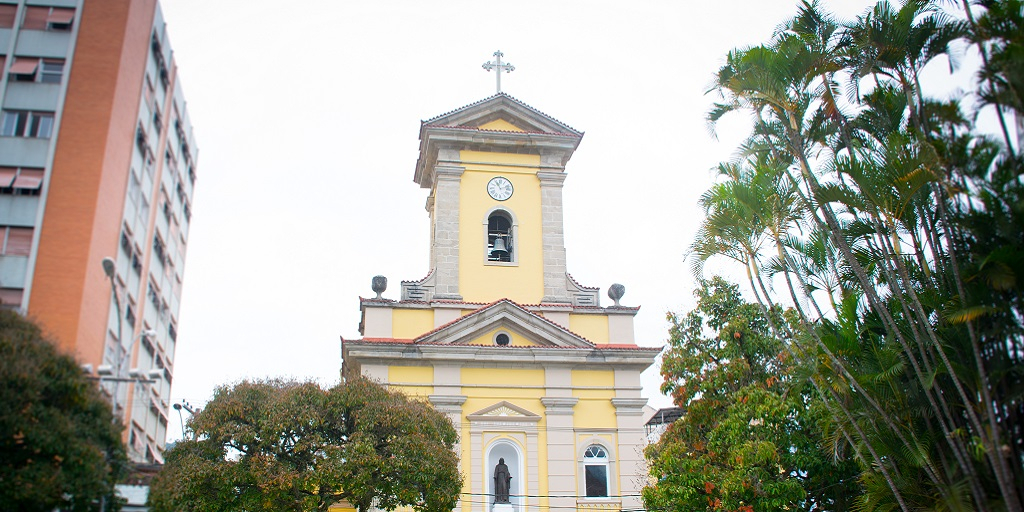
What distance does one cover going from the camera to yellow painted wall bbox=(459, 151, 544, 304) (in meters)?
29.3

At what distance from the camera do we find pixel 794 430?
69.2ft

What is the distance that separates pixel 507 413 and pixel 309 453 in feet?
23.8

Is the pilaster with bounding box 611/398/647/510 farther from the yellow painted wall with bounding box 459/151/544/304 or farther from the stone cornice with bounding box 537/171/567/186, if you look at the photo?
the stone cornice with bounding box 537/171/567/186

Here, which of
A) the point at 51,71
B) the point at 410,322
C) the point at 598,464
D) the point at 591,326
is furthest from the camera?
the point at 591,326

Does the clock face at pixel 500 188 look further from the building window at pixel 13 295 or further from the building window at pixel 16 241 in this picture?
the building window at pixel 13 295

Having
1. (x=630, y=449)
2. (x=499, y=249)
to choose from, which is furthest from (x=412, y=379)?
(x=630, y=449)

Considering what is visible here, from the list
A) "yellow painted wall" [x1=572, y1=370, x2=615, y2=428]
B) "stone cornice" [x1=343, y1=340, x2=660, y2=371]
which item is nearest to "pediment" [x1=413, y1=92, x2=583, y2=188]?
"stone cornice" [x1=343, y1=340, x2=660, y2=371]

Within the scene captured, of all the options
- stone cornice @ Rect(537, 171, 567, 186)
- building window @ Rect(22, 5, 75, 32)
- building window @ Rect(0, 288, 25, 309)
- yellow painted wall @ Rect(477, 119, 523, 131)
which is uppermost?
yellow painted wall @ Rect(477, 119, 523, 131)

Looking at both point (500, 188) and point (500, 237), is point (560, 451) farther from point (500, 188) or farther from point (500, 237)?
point (500, 188)

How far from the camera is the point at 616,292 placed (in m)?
29.8

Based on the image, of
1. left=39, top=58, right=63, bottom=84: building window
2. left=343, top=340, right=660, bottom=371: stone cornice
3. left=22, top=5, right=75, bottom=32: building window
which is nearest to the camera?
left=39, top=58, right=63, bottom=84: building window

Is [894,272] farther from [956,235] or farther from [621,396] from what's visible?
[621,396]

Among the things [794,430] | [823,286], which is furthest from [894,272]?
[794,430]

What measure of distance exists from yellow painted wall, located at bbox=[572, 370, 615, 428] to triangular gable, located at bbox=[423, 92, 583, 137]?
307 inches
